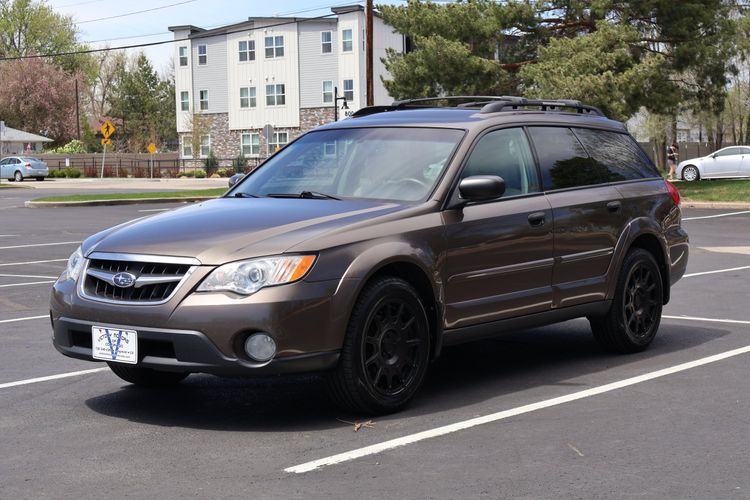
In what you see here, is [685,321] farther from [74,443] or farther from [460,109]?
[74,443]

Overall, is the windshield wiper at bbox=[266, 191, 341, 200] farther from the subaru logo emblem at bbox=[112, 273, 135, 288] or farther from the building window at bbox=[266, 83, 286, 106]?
the building window at bbox=[266, 83, 286, 106]

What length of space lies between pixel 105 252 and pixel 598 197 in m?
3.62

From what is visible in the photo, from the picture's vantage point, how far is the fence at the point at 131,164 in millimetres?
71750

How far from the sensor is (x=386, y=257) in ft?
20.6

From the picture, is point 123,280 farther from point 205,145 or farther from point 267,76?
point 205,145

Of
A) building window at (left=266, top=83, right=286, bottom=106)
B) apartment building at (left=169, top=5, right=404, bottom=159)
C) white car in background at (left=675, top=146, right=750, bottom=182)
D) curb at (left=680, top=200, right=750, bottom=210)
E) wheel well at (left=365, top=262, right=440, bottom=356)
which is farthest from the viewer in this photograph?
building window at (left=266, top=83, right=286, bottom=106)

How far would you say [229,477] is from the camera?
5172 millimetres

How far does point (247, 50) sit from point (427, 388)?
225 ft

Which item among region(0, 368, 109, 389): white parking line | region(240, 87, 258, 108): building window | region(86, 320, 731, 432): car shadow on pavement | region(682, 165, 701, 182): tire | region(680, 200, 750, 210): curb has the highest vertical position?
region(240, 87, 258, 108): building window

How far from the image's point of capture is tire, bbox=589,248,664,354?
8234 millimetres

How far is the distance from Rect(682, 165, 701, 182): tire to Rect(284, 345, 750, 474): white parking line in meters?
37.9

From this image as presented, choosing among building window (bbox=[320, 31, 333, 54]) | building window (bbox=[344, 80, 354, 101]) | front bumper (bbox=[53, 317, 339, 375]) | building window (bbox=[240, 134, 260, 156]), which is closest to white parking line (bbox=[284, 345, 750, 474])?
front bumper (bbox=[53, 317, 339, 375])

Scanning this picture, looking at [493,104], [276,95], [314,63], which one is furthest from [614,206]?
[276,95]

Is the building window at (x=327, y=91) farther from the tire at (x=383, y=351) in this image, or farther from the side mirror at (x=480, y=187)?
the tire at (x=383, y=351)
